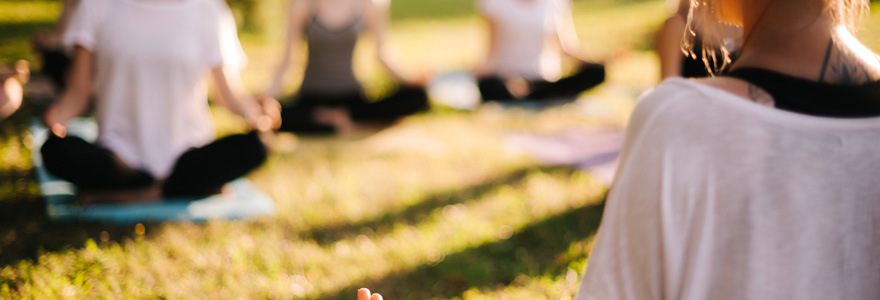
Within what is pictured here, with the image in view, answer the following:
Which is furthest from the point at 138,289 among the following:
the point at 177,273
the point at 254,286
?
the point at 254,286

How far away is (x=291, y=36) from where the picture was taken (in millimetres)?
5758

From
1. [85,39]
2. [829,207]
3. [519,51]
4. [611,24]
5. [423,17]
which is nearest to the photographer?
[829,207]

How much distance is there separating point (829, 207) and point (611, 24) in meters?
15.3

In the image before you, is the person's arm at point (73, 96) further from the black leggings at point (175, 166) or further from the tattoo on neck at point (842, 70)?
the tattoo on neck at point (842, 70)

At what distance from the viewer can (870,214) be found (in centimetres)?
123

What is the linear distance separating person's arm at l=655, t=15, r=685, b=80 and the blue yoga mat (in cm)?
266

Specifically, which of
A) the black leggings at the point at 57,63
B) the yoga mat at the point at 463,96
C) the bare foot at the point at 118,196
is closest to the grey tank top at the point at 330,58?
the yoga mat at the point at 463,96

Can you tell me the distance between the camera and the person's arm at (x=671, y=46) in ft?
13.6

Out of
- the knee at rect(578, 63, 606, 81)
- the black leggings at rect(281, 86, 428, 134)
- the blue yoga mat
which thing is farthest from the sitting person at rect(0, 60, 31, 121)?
the knee at rect(578, 63, 606, 81)

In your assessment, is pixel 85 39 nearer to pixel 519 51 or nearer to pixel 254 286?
pixel 254 286

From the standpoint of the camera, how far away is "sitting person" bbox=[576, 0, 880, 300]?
45.7 inches

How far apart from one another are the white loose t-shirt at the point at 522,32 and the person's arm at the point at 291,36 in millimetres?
2189

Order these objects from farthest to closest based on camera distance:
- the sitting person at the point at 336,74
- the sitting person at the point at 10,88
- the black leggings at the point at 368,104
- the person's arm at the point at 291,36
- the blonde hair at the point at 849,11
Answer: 1. the black leggings at the point at 368,104
2. the sitting person at the point at 336,74
3. the person's arm at the point at 291,36
4. the sitting person at the point at 10,88
5. the blonde hair at the point at 849,11

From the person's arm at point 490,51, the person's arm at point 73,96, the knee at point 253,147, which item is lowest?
the person's arm at point 490,51
